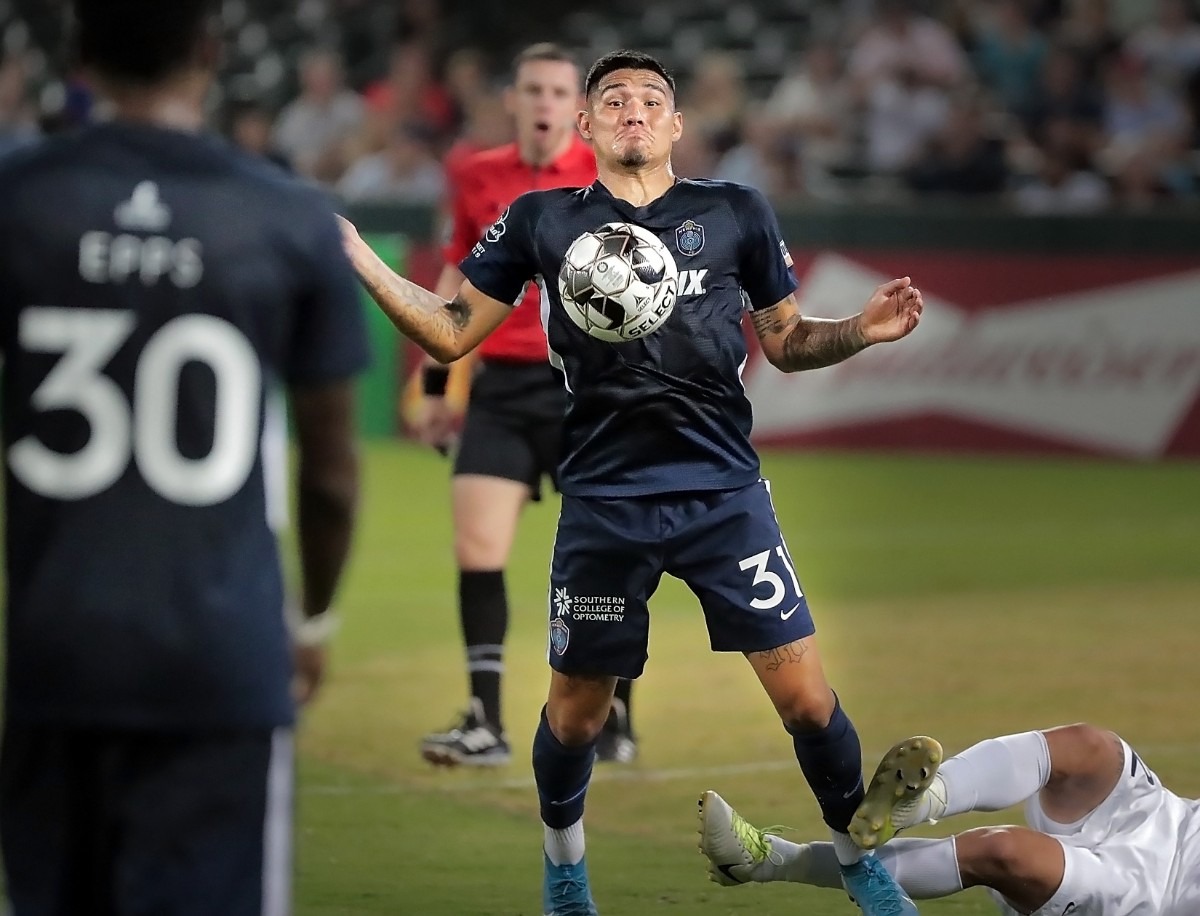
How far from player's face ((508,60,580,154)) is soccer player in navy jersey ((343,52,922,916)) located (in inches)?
91.4

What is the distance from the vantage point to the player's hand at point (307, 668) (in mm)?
3541

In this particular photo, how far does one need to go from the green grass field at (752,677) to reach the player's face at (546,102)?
236cm

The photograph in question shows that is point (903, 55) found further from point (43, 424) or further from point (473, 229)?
point (43, 424)

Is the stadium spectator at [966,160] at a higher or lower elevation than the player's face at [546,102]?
higher

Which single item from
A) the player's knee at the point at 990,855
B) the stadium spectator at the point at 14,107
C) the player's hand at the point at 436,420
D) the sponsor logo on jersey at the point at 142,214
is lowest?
the player's knee at the point at 990,855

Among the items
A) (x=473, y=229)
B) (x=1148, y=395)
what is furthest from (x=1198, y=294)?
(x=473, y=229)

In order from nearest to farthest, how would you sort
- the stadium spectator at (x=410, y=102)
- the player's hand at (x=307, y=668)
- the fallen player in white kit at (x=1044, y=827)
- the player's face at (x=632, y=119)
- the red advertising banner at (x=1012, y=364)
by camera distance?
the player's hand at (x=307, y=668) < the fallen player in white kit at (x=1044, y=827) < the player's face at (x=632, y=119) < the red advertising banner at (x=1012, y=364) < the stadium spectator at (x=410, y=102)

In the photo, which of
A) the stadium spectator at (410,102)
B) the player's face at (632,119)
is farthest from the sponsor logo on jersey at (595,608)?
the stadium spectator at (410,102)

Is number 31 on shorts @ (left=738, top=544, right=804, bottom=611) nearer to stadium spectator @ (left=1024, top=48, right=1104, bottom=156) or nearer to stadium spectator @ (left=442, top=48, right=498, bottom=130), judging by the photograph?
stadium spectator @ (left=1024, top=48, right=1104, bottom=156)

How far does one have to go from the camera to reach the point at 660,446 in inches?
221

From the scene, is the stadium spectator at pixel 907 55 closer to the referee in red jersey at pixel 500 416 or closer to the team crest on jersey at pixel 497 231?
the referee in red jersey at pixel 500 416

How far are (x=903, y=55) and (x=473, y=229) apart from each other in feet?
41.1

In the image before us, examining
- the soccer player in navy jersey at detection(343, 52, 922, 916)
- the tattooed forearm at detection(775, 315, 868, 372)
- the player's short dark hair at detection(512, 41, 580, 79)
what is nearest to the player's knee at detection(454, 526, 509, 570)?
the player's short dark hair at detection(512, 41, 580, 79)

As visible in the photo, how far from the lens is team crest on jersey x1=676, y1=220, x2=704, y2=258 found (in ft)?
18.3
